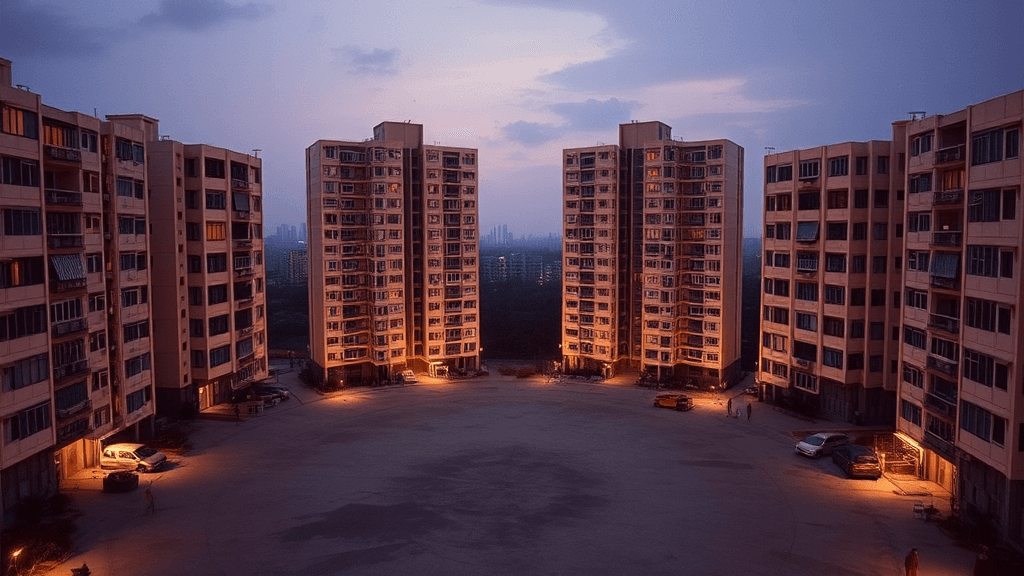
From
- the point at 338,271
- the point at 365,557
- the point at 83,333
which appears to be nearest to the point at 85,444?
the point at 83,333

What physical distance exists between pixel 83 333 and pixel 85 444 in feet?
28.6

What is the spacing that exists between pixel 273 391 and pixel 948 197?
57.1 m

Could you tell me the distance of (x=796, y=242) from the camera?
198 feet

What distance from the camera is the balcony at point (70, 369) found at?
3911 centimetres

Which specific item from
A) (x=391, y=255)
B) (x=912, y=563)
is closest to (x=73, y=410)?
(x=391, y=255)

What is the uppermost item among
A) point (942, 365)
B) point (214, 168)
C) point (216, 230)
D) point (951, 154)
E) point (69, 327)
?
point (214, 168)

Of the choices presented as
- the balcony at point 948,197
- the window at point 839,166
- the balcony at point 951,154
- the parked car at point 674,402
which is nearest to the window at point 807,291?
the window at point 839,166

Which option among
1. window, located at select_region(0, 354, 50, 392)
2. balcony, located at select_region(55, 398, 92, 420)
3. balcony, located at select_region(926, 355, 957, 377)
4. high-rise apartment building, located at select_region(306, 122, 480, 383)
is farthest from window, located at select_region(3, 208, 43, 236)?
balcony, located at select_region(926, 355, 957, 377)

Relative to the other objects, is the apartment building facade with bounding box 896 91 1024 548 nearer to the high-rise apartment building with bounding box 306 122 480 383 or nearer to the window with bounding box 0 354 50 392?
the high-rise apartment building with bounding box 306 122 480 383

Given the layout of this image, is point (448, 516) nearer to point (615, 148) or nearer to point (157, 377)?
point (157, 377)

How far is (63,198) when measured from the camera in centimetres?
4041

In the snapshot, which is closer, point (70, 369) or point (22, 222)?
point (22, 222)

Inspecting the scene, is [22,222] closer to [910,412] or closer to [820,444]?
[820,444]

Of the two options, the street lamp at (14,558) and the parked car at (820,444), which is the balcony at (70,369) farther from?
the parked car at (820,444)
